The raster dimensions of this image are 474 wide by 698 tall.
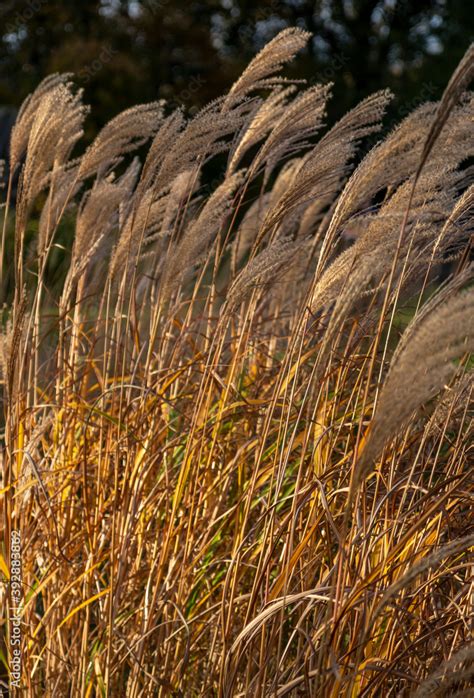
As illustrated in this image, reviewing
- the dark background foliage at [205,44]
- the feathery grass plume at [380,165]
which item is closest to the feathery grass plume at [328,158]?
the feathery grass plume at [380,165]

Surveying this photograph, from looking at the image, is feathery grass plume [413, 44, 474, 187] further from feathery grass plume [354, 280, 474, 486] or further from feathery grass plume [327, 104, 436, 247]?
feathery grass plume [327, 104, 436, 247]

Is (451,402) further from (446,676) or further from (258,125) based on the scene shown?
(258,125)

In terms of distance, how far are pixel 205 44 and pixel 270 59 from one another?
56.3 feet

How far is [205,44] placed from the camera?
18641 millimetres

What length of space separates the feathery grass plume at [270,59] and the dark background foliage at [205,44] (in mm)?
12620

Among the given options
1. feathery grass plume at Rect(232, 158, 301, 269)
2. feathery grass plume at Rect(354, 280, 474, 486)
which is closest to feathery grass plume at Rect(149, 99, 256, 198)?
feathery grass plume at Rect(232, 158, 301, 269)

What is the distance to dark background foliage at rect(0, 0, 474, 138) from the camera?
16141 millimetres

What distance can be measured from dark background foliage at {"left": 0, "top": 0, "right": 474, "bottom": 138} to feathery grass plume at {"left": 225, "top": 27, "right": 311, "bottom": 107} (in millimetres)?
12620

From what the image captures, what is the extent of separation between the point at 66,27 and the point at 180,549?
67.6 ft

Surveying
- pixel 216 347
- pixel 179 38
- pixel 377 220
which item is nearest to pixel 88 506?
pixel 216 347

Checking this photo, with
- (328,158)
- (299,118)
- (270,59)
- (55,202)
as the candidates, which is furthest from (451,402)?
(55,202)

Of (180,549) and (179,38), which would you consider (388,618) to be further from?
(179,38)

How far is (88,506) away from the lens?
228 centimetres

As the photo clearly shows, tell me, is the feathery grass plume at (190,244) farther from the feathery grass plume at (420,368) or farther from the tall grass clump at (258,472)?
the feathery grass plume at (420,368)
